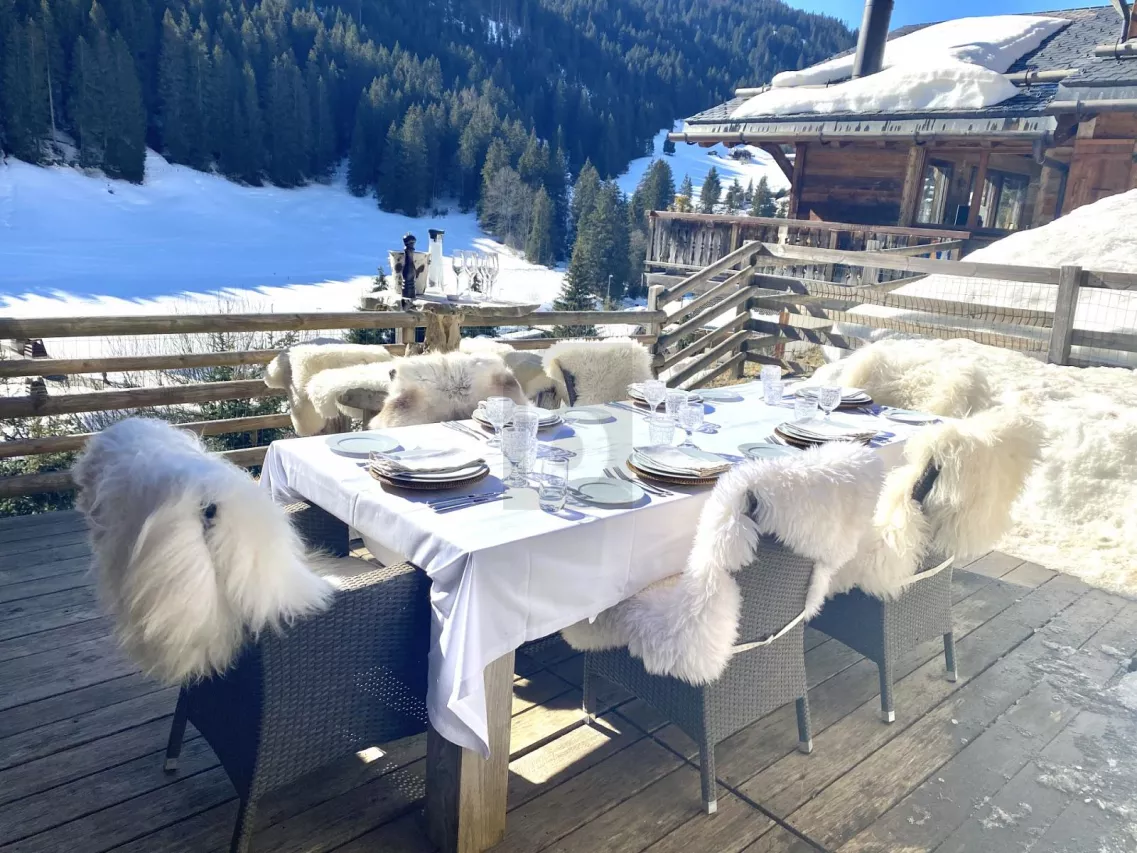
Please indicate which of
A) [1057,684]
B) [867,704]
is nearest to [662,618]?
[867,704]

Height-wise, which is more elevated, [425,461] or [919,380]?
[919,380]

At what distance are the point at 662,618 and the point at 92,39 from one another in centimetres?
4541

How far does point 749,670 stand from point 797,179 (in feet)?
34.4

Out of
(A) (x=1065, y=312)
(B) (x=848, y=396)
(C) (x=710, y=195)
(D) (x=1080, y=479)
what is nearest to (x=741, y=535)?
(B) (x=848, y=396)

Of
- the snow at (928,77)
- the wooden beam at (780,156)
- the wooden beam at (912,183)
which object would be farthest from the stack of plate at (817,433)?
the wooden beam at (780,156)

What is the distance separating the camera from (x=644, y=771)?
72.5 inches

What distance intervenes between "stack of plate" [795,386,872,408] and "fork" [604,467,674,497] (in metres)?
1.00

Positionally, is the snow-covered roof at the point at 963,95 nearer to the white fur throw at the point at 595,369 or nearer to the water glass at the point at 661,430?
the white fur throw at the point at 595,369

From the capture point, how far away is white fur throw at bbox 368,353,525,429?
255 centimetres

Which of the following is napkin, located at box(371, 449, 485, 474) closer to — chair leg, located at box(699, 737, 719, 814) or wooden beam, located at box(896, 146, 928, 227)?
chair leg, located at box(699, 737, 719, 814)

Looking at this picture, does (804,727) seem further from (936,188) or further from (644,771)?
(936,188)

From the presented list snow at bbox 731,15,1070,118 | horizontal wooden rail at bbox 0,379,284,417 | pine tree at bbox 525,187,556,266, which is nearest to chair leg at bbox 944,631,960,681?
horizontal wooden rail at bbox 0,379,284,417

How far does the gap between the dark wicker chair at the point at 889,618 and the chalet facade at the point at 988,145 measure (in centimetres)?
708

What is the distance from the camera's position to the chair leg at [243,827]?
4.61 feet
